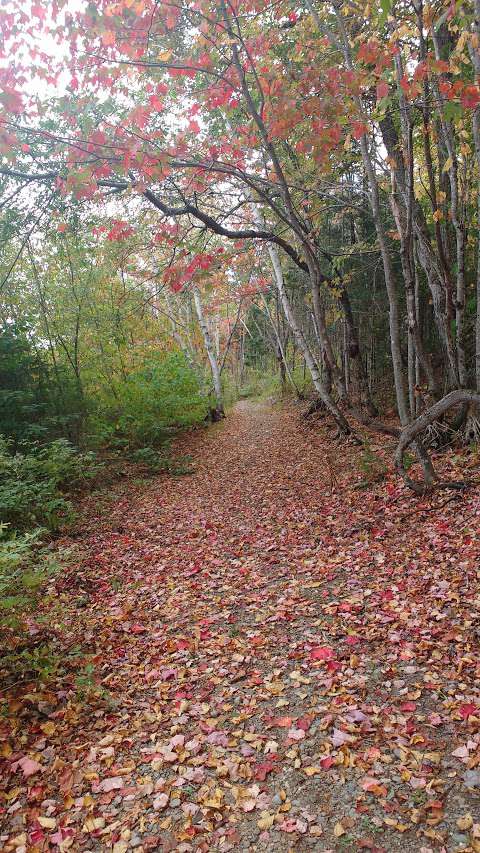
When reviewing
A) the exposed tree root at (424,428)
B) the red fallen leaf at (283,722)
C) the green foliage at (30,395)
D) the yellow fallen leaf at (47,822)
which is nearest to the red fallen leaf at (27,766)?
the yellow fallen leaf at (47,822)

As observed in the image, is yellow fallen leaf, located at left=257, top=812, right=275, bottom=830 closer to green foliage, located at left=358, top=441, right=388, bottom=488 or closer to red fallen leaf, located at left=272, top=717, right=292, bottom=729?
red fallen leaf, located at left=272, top=717, right=292, bottom=729

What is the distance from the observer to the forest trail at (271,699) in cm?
254

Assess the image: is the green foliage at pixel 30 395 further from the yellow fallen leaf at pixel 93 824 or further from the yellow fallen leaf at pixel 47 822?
the yellow fallen leaf at pixel 93 824

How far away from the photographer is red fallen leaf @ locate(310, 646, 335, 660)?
3.81 meters

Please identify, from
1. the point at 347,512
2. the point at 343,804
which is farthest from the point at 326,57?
the point at 343,804

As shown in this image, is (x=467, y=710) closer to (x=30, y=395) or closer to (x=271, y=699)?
(x=271, y=699)

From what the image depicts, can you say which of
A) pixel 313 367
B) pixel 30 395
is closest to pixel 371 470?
pixel 313 367

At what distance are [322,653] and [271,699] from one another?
22.8 inches

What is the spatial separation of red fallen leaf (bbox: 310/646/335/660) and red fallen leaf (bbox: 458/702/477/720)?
1025mm

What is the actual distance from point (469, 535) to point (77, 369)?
33.9 ft

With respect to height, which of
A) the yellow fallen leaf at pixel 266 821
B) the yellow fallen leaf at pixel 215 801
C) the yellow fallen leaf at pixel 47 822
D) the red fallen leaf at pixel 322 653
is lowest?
the yellow fallen leaf at pixel 266 821

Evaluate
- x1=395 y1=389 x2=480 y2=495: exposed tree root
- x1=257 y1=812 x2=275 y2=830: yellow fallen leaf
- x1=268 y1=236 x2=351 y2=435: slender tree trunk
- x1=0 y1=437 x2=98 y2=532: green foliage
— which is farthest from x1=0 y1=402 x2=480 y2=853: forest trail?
x1=268 y1=236 x2=351 y2=435: slender tree trunk

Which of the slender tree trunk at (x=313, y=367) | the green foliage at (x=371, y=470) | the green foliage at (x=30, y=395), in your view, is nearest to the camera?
the green foliage at (x=371, y=470)

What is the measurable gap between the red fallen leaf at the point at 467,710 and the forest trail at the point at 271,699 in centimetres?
1
